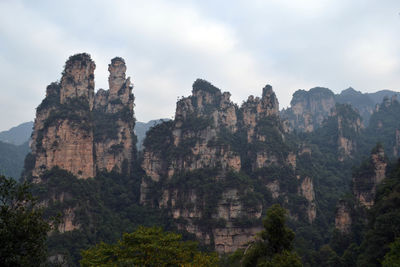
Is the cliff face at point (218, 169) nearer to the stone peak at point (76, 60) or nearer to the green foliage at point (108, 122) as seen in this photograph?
the green foliage at point (108, 122)

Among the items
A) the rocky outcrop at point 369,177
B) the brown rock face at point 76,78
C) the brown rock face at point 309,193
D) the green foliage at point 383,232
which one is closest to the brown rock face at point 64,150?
the brown rock face at point 76,78

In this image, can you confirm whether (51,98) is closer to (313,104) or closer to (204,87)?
(204,87)

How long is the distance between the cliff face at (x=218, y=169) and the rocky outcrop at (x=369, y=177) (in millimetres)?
16729

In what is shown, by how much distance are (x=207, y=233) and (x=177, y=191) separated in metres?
11.8

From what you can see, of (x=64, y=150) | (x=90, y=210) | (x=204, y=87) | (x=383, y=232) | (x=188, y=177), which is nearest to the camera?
(x=383, y=232)

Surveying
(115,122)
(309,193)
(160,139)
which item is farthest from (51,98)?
(309,193)

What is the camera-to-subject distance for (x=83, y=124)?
6669 centimetres

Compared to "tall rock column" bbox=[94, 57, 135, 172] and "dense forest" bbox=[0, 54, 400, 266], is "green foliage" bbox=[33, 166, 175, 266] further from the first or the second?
"tall rock column" bbox=[94, 57, 135, 172]

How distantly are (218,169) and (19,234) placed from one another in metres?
55.6

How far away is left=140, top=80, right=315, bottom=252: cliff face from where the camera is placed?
205 ft

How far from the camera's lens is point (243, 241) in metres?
A: 60.9

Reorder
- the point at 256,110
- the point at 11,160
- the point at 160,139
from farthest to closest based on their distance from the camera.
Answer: the point at 11,160, the point at 256,110, the point at 160,139

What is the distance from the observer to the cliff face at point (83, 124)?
211 feet

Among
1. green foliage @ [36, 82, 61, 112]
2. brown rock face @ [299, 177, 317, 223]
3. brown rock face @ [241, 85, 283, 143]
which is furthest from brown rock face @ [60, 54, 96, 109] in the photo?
brown rock face @ [299, 177, 317, 223]
